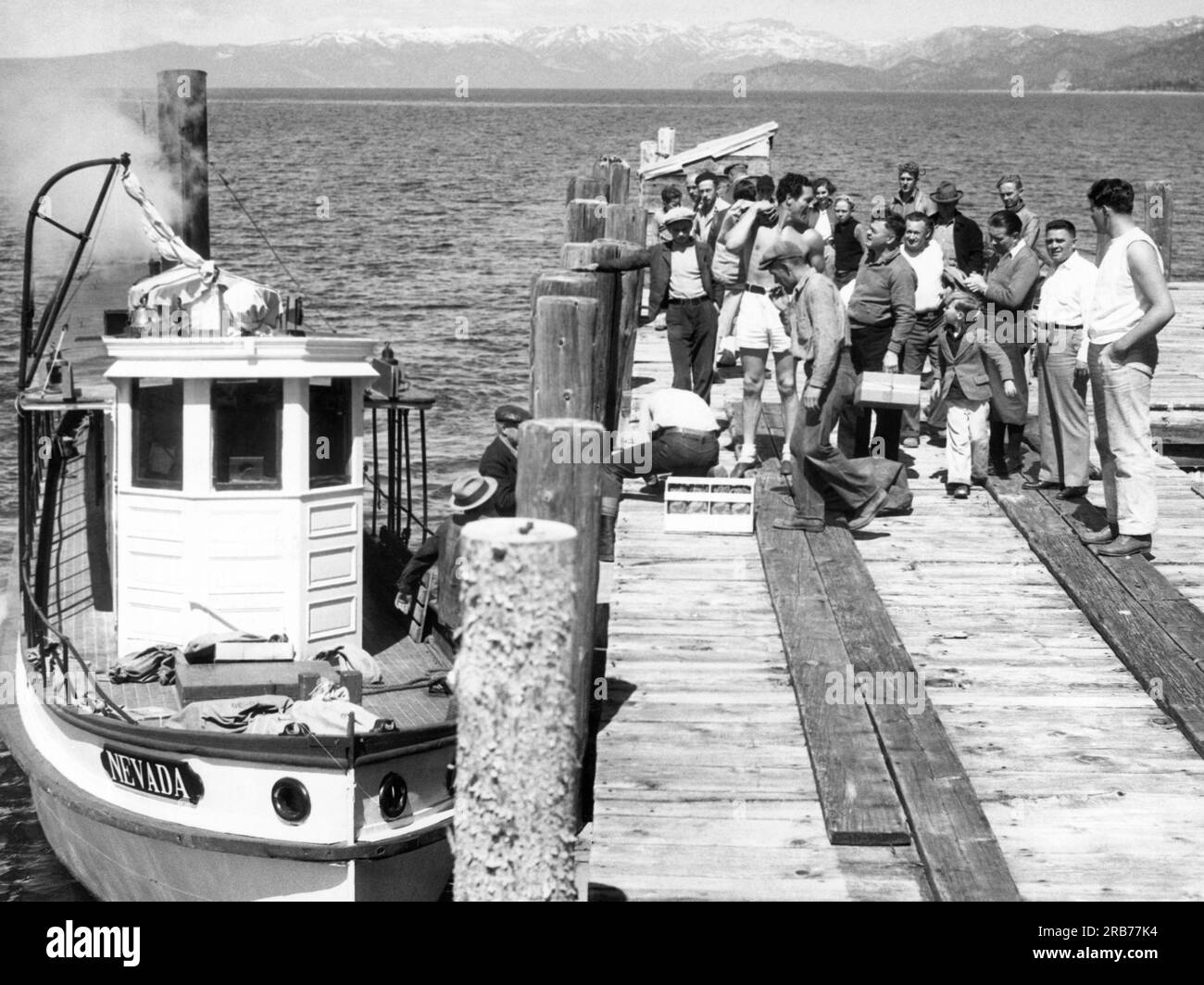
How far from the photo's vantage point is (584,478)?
22.7 feet

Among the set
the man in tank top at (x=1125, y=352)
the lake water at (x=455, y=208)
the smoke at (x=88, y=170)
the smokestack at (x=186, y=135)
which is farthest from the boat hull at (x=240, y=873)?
the smoke at (x=88, y=170)

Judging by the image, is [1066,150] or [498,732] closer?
[498,732]

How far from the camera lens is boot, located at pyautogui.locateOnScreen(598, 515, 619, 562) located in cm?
1066

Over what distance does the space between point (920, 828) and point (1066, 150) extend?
91.4 meters

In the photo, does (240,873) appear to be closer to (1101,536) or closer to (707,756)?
(707,756)

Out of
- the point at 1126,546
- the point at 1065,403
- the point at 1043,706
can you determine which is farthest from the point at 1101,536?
the point at 1043,706

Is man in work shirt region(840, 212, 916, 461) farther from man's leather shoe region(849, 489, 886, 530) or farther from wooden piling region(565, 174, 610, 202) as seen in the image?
wooden piling region(565, 174, 610, 202)

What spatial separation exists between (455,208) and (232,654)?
49.2 meters

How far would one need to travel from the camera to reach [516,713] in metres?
4.86

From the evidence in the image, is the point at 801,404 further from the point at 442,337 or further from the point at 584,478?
the point at 442,337

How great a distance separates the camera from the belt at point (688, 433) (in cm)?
1098

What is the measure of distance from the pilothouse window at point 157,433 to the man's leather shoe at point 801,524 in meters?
3.70

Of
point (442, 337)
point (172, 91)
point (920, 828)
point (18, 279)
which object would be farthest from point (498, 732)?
point (18, 279)

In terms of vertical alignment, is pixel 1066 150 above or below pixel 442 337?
above
